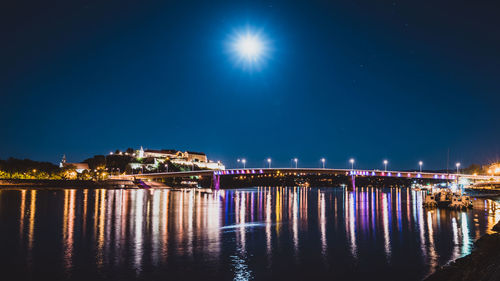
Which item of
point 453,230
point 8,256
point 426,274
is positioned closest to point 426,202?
point 453,230

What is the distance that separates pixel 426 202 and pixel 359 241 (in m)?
38.1

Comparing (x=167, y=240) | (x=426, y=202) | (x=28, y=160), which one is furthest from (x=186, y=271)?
(x=28, y=160)

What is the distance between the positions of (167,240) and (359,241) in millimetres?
12935

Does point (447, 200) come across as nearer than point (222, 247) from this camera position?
No

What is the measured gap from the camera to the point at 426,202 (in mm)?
59375

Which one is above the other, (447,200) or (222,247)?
(447,200)

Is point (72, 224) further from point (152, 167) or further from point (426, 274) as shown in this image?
point (152, 167)

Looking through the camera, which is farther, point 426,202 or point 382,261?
point 426,202

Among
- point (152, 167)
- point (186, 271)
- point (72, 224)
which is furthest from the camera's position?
point (152, 167)

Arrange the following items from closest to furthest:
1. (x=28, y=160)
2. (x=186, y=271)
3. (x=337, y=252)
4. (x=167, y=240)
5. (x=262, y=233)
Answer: (x=186, y=271), (x=337, y=252), (x=167, y=240), (x=262, y=233), (x=28, y=160)

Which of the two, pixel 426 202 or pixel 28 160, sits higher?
pixel 28 160

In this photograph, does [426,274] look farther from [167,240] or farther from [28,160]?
[28,160]

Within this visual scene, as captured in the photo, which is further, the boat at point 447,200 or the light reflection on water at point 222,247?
the boat at point 447,200

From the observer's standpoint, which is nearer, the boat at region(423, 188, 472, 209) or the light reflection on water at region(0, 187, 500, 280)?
the light reflection on water at region(0, 187, 500, 280)
